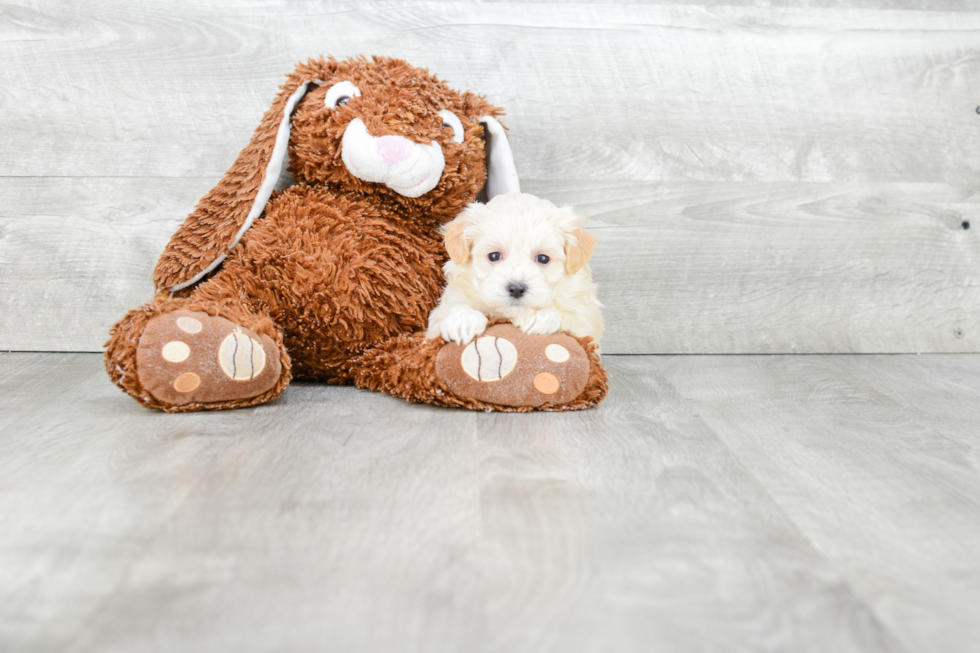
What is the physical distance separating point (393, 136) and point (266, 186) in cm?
19

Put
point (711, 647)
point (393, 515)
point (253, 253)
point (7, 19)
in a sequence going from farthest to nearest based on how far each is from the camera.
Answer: point (7, 19)
point (253, 253)
point (393, 515)
point (711, 647)

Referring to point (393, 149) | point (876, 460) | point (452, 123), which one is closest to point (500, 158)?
point (452, 123)

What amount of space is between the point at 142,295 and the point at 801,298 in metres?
1.15

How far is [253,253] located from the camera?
3.30ft

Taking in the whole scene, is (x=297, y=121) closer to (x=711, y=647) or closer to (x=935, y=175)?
(x=711, y=647)

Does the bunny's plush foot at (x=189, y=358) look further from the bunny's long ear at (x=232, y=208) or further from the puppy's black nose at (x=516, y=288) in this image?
the puppy's black nose at (x=516, y=288)

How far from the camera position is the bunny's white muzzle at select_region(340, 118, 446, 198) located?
38.2 inches

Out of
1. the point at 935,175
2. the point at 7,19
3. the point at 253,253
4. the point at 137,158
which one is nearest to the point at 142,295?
the point at 137,158

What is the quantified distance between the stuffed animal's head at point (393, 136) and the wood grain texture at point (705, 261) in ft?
0.86

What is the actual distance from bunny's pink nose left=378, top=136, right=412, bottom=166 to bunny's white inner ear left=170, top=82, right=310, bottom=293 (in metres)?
0.15

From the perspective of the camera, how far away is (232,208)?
1028 mm

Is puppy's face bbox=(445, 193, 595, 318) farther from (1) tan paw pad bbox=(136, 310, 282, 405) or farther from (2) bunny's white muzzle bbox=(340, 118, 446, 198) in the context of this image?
(1) tan paw pad bbox=(136, 310, 282, 405)

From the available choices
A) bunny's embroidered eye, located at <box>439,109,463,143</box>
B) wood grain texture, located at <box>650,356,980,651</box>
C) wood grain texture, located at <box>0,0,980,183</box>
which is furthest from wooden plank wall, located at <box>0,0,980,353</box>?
bunny's embroidered eye, located at <box>439,109,463,143</box>

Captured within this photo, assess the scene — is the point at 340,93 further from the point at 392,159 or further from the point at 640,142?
the point at 640,142
